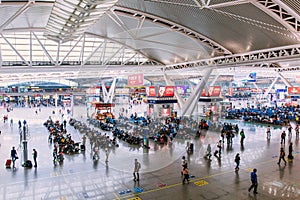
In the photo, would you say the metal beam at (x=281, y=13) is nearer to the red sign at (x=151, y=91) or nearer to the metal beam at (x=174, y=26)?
the metal beam at (x=174, y=26)

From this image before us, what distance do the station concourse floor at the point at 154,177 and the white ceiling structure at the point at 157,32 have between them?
23.7 feet

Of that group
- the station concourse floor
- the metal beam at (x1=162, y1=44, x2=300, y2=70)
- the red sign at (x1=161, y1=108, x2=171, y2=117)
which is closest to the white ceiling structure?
the metal beam at (x1=162, y1=44, x2=300, y2=70)

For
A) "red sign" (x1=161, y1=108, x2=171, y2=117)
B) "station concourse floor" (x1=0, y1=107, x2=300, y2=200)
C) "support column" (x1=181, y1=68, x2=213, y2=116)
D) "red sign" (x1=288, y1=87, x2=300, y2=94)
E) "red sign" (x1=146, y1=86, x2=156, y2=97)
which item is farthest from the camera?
"red sign" (x1=288, y1=87, x2=300, y2=94)

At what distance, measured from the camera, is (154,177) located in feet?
35.6

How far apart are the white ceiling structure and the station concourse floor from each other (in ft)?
23.7

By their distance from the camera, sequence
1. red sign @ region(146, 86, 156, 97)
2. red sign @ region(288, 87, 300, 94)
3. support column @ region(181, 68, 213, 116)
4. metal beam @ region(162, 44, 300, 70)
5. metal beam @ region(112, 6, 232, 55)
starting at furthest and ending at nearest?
red sign @ region(288, 87, 300, 94) → red sign @ region(146, 86, 156, 97) → support column @ region(181, 68, 213, 116) → metal beam @ region(162, 44, 300, 70) → metal beam @ region(112, 6, 232, 55)

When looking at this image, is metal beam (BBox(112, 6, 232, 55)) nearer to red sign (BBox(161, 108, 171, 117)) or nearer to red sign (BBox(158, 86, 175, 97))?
red sign (BBox(158, 86, 175, 97))

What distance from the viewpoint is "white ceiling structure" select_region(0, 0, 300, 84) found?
43.8ft

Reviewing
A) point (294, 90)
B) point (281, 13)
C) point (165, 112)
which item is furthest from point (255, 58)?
point (294, 90)

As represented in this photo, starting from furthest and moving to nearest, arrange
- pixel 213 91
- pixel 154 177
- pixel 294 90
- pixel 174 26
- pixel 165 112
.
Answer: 1. pixel 294 90
2. pixel 213 91
3. pixel 165 112
4. pixel 174 26
5. pixel 154 177

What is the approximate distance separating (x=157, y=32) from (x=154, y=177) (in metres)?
14.3

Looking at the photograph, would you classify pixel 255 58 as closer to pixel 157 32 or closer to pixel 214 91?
pixel 157 32

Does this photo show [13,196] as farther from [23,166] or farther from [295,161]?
[295,161]

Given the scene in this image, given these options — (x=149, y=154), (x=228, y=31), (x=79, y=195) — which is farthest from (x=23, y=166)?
(x=228, y=31)
